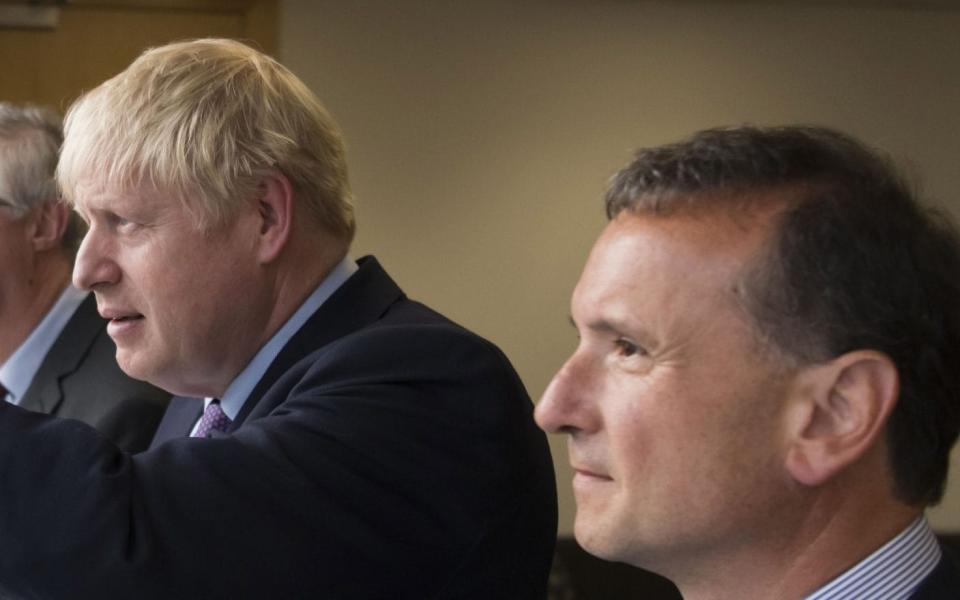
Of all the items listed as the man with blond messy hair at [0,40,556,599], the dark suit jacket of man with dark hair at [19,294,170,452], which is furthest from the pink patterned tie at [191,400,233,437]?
the dark suit jacket of man with dark hair at [19,294,170,452]

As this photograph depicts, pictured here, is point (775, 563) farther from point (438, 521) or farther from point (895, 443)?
point (438, 521)

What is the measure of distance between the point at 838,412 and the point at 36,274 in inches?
74.1

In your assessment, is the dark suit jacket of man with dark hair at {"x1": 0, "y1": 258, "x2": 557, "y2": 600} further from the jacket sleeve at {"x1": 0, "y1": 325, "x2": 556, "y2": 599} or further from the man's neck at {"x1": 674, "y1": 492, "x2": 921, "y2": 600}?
the man's neck at {"x1": 674, "y1": 492, "x2": 921, "y2": 600}

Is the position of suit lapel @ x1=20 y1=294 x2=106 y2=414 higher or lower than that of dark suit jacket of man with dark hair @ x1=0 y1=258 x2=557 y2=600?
lower

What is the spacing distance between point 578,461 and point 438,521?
383 millimetres

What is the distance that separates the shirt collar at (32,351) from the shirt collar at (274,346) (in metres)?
0.93

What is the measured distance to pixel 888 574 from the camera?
1.19m

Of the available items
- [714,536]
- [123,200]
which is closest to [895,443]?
[714,536]

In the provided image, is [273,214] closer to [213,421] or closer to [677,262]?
[213,421]

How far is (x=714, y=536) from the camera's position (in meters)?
1.18

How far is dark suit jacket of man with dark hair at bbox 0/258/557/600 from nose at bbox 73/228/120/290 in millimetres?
230

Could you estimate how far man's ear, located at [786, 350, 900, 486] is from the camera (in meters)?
1.15

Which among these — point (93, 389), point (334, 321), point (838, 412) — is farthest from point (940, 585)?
point (93, 389)

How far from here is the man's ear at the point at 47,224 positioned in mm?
2693
